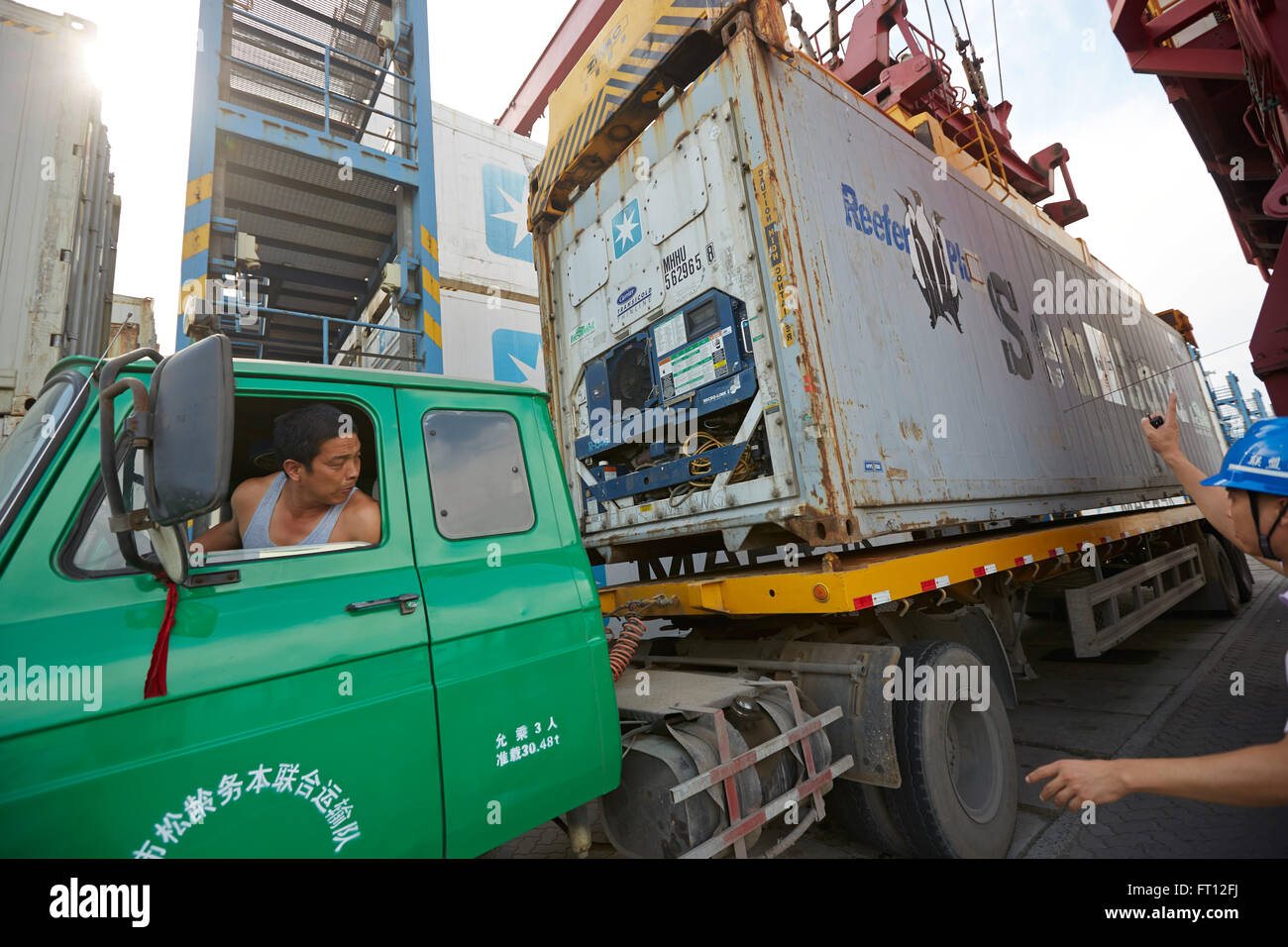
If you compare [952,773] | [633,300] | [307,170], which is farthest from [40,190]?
[952,773]

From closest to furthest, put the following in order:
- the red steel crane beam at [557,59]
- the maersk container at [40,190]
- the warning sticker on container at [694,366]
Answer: the warning sticker on container at [694,366], the maersk container at [40,190], the red steel crane beam at [557,59]

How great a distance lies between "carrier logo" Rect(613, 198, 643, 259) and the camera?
372 centimetres

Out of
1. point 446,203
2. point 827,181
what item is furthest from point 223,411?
point 446,203

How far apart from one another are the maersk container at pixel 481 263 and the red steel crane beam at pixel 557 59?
75.3 inches

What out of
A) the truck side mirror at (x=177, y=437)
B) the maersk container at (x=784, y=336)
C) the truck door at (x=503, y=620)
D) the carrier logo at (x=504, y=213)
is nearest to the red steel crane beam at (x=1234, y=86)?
the maersk container at (x=784, y=336)

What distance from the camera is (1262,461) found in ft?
5.06

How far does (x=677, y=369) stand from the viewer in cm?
336

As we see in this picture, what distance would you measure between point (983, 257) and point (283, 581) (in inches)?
207

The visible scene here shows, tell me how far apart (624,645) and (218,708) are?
155cm

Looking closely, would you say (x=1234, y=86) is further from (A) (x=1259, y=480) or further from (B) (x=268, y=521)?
(B) (x=268, y=521)

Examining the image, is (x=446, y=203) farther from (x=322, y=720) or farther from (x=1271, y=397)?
(x=1271, y=397)

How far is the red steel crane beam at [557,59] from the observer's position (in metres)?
9.42

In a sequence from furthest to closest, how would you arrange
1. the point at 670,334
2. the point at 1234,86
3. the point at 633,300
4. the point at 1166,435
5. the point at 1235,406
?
the point at 1235,406, the point at 1234,86, the point at 633,300, the point at 670,334, the point at 1166,435

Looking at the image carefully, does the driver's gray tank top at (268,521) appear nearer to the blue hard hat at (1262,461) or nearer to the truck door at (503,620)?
the truck door at (503,620)
